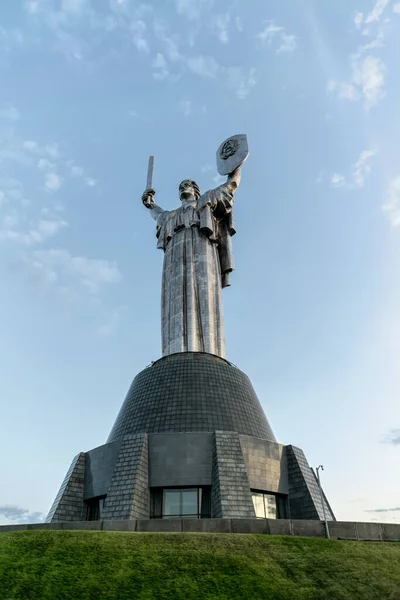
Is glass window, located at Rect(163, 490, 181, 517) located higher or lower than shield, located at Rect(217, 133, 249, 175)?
lower

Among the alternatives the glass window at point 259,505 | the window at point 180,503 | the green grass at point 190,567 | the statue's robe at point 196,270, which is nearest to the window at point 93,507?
the window at point 180,503

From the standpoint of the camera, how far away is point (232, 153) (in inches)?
1609

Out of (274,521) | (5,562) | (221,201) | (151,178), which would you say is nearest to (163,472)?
(274,521)

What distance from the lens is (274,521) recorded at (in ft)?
60.0

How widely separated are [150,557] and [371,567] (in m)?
6.56

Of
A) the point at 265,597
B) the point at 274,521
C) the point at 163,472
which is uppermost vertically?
the point at 163,472

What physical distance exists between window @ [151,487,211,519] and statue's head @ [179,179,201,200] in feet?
75.7

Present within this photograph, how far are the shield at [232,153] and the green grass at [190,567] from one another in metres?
29.9

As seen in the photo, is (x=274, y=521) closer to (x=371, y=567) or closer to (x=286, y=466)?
(x=371, y=567)

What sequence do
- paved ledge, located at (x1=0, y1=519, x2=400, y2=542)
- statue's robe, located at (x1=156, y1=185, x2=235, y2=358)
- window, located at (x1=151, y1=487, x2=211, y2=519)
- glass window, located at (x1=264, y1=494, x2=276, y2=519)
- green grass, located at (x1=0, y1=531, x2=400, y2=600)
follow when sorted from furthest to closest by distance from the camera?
statue's robe, located at (x1=156, y1=185, x2=235, y2=358) < glass window, located at (x1=264, y1=494, x2=276, y2=519) < window, located at (x1=151, y1=487, x2=211, y2=519) < paved ledge, located at (x1=0, y1=519, x2=400, y2=542) < green grass, located at (x1=0, y1=531, x2=400, y2=600)

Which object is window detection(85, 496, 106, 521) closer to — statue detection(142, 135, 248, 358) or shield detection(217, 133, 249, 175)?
statue detection(142, 135, 248, 358)

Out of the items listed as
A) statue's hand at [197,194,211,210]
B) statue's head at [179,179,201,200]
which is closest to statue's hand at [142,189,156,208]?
statue's head at [179,179,201,200]

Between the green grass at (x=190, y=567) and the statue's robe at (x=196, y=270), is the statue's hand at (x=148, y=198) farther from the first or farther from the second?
the green grass at (x=190, y=567)

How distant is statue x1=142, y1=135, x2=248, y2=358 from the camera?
3397 centimetres
